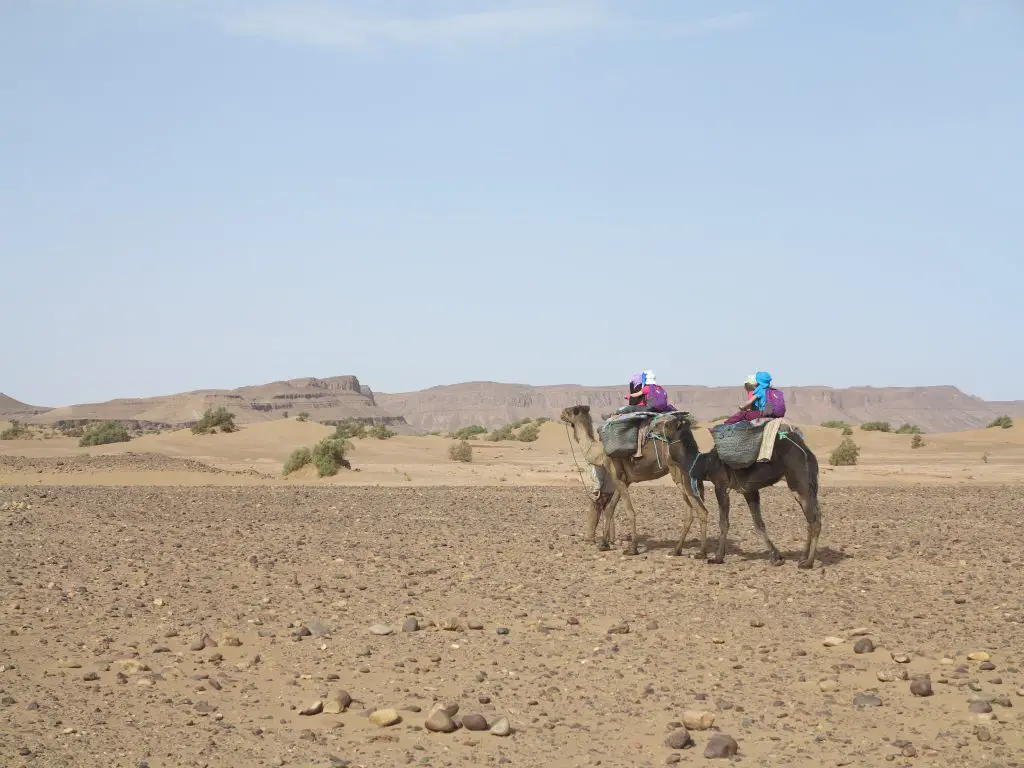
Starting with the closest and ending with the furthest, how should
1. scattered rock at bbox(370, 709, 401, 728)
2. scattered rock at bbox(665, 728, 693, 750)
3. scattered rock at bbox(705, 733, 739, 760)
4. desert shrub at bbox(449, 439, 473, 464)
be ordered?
scattered rock at bbox(705, 733, 739, 760)
scattered rock at bbox(665, 728, 693, 750)
scattered rock at bbox(370, 709, 401, 728)
desert shrub at bbox(449, 439, 473, 464)

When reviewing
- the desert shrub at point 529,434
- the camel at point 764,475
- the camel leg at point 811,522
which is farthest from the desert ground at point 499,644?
the desert shrub at point 529,434

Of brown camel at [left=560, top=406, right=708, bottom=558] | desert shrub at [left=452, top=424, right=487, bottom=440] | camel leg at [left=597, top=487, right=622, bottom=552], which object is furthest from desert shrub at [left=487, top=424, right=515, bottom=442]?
camel leg at [left=597, top=487, right=622, bottom=552]

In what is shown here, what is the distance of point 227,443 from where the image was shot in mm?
55719

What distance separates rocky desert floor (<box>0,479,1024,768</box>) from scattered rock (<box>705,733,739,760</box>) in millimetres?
20

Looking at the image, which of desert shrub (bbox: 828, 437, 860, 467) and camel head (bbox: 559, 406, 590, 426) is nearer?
camel head (bbox: 559, 406, 590, 426)

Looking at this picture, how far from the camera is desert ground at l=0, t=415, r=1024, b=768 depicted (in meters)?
7.99

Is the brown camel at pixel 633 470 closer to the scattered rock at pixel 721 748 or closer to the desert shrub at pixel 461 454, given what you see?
the scattered rock at pixel 721 748

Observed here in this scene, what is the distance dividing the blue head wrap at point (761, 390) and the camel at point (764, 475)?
60 centimetres

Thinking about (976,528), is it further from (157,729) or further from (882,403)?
(882,403)

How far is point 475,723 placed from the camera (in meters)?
8.30

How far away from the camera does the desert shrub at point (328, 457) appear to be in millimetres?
35875

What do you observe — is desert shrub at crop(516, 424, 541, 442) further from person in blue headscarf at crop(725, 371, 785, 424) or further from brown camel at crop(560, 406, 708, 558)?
person in blue headscarf at crop(725, 371, 785, 424)

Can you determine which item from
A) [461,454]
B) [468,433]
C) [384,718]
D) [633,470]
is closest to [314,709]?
[384,718]

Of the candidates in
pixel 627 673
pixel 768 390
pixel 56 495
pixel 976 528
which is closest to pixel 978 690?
pixel 627 673
